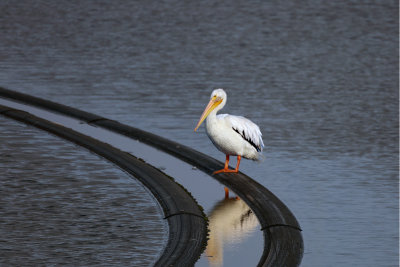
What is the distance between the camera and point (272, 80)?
11.6 m

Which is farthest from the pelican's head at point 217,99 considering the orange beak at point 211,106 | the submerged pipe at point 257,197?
the submerged pipe at point 257,197

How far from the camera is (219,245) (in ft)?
19.0

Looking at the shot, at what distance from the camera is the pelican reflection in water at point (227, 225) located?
5.68m

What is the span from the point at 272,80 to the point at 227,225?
5.57m

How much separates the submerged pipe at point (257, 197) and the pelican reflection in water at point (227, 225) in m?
0.07

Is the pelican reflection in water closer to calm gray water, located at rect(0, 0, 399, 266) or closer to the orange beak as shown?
calm gray water, located at rect(0, 0, 399, 266)

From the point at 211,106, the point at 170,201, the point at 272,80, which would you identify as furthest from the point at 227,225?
the point at 272,80

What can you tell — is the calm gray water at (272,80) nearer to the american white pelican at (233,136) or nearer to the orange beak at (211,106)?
the american white pelican at (233,136)

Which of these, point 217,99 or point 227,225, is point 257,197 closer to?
point 227,225

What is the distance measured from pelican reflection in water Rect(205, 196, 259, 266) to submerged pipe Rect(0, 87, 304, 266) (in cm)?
7

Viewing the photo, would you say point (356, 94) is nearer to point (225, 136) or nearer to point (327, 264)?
point (225, 136)

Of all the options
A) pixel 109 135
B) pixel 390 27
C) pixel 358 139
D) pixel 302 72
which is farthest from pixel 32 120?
pixel 390 27

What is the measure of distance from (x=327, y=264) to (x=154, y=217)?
138 cm

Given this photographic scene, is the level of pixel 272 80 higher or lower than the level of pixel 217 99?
higher
